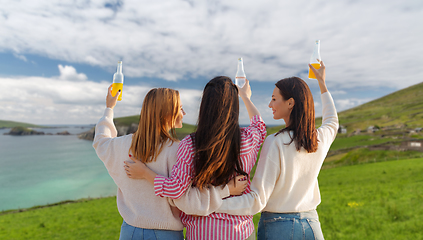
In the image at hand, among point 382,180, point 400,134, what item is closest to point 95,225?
point 382,180

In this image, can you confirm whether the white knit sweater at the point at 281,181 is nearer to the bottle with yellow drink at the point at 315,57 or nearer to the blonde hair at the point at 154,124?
the blonde hair at the point at 154,124

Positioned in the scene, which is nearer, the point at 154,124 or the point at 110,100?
the point at 154,124

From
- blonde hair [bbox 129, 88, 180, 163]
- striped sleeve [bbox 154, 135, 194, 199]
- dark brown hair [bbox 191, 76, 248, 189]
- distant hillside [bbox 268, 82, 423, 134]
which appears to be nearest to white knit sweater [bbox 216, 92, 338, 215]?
dark brown hair [bbox 191, 76, 248, 189]

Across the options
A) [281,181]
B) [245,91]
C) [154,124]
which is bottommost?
[281,181]

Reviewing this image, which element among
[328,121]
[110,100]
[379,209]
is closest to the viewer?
[328,121]

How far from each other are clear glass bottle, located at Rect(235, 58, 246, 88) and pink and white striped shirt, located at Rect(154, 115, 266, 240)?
3.66ft

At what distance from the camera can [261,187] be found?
2.36 meters

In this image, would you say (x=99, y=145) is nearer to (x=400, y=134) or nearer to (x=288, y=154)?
(x=288, y=154)

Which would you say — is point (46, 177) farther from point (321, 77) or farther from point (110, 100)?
point (321, 77)

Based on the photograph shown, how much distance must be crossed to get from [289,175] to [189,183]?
3.22 ft

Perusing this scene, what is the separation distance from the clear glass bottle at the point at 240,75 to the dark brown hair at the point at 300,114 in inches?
35.3

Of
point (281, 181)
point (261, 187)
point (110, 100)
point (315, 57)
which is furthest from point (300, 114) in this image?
point (110, 100)

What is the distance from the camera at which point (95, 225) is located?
17594 millimetres

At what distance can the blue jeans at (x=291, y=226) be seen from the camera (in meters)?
2.46
